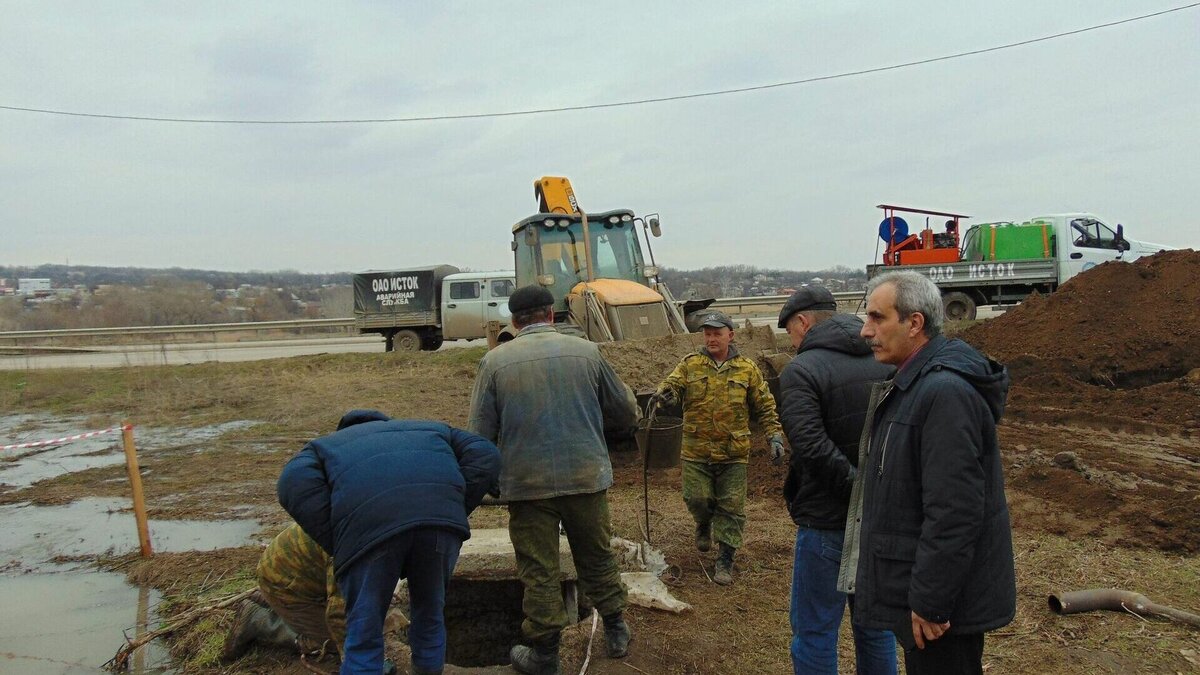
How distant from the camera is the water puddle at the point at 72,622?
424 centimetres

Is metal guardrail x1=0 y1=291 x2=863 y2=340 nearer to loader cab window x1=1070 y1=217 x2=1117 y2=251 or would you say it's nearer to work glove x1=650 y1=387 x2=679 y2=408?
loader cab window x1=1070 y1=217 x2=1117 y2=251

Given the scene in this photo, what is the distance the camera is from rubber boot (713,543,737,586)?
4684 mm

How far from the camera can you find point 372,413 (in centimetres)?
319

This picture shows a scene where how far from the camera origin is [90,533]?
255 inches

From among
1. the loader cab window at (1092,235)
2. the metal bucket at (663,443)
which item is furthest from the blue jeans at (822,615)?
the loader cab window at (1092,235)

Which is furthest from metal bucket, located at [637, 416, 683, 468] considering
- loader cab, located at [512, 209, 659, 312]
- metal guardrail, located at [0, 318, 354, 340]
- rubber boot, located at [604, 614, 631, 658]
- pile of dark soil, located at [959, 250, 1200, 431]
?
metal guardrail, located at [0, 318, 354, 340]

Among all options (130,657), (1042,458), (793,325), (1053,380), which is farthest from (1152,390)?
(130,657)

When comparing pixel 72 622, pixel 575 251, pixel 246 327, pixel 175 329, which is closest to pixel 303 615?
pixel 72 622

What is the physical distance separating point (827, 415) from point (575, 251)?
24.0 feet

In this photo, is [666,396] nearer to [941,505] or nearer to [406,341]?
[941,505]

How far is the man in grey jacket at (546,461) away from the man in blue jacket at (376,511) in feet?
1.55

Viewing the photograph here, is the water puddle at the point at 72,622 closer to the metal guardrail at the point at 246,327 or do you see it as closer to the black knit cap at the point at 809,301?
the black knit cap at the point at 809,301

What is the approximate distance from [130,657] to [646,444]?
3.16 metres

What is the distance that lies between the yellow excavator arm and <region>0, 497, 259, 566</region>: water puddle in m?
6.00
